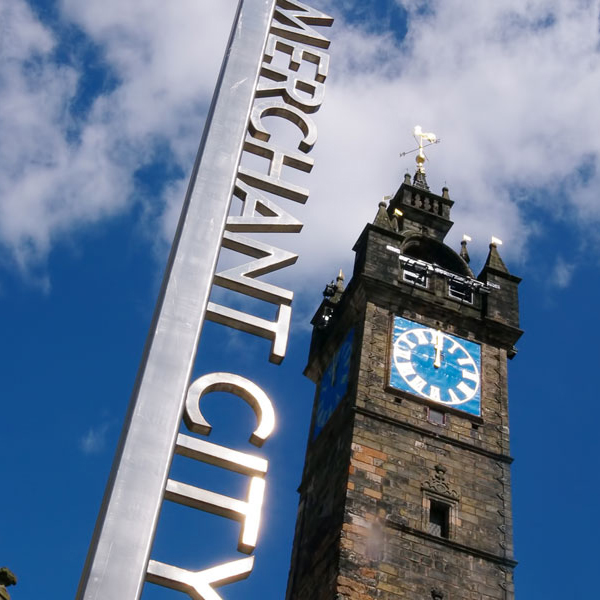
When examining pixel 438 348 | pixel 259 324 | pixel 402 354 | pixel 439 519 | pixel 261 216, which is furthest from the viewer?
pixel 438 348

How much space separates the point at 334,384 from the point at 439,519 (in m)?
5.23

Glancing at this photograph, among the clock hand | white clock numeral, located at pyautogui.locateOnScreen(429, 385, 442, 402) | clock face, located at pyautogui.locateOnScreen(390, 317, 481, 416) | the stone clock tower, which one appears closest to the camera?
the stone clock tower

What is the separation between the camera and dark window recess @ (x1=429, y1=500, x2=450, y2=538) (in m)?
24.1

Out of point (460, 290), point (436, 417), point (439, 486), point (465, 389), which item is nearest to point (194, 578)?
point (439, 486)

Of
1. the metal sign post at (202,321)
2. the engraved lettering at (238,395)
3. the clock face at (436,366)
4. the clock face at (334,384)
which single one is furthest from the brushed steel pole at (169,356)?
the clock face at (334,384)

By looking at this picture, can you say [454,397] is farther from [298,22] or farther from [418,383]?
[298,22]

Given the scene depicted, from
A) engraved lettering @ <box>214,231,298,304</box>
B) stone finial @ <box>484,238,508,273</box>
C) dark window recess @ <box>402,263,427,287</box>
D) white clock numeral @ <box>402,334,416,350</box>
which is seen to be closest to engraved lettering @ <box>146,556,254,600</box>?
engraved lettering @ <box>214,231,298,304</box>

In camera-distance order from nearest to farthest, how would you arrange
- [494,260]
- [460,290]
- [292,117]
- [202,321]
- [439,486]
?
[202,321] < [292,117] < [439,486] < [460,290] < [494,260]

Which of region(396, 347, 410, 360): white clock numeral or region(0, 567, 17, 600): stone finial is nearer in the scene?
region(0, 567, 17, 600): stone finial

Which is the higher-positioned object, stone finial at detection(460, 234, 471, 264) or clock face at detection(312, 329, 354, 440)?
stone finial at detection(460, 234, 471, 264)

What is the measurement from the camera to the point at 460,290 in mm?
29672

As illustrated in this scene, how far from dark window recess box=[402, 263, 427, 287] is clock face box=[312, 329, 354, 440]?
89.7 inches

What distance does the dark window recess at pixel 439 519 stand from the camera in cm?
2411

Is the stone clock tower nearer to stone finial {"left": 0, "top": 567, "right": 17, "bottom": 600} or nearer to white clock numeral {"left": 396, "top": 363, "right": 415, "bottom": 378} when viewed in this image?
white clock numeral {"left": 396, "top": 363, "right": 415, "bottom": 378}
